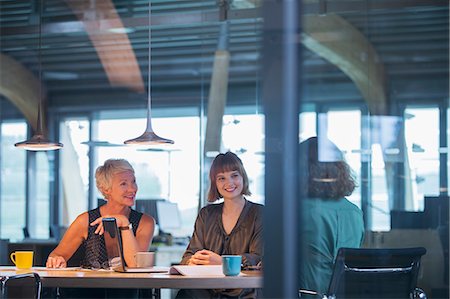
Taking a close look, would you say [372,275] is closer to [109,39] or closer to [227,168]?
[227,168]

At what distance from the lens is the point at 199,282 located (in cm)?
443

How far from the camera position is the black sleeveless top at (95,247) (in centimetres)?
538

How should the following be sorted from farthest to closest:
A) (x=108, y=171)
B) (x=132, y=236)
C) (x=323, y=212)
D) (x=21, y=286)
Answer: (x=108, y=171) < (x=132, y=236) < (x=21, y=286) < (x=323, y=212)

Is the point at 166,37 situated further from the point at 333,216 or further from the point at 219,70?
the point at 333,216

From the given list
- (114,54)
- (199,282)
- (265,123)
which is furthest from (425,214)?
(114,54)

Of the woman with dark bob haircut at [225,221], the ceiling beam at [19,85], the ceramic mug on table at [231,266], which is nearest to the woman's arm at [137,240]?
the woman with dark bob haircut at [225,221]

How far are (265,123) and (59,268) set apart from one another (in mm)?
3458

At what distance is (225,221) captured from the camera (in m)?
5.50

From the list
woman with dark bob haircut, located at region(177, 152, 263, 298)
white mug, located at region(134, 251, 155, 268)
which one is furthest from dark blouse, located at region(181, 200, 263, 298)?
white mug, located at region(134, 251, 155, 268)

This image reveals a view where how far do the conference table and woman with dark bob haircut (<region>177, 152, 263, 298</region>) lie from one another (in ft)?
1.68

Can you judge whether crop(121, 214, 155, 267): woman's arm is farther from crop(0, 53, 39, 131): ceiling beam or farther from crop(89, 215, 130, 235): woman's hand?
crop(0, 53, 39, 131): ceiling beam

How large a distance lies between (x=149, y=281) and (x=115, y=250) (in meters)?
0.71

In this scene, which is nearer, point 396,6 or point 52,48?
point 396,6

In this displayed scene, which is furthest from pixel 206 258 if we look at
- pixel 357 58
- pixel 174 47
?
pixel 174 47
